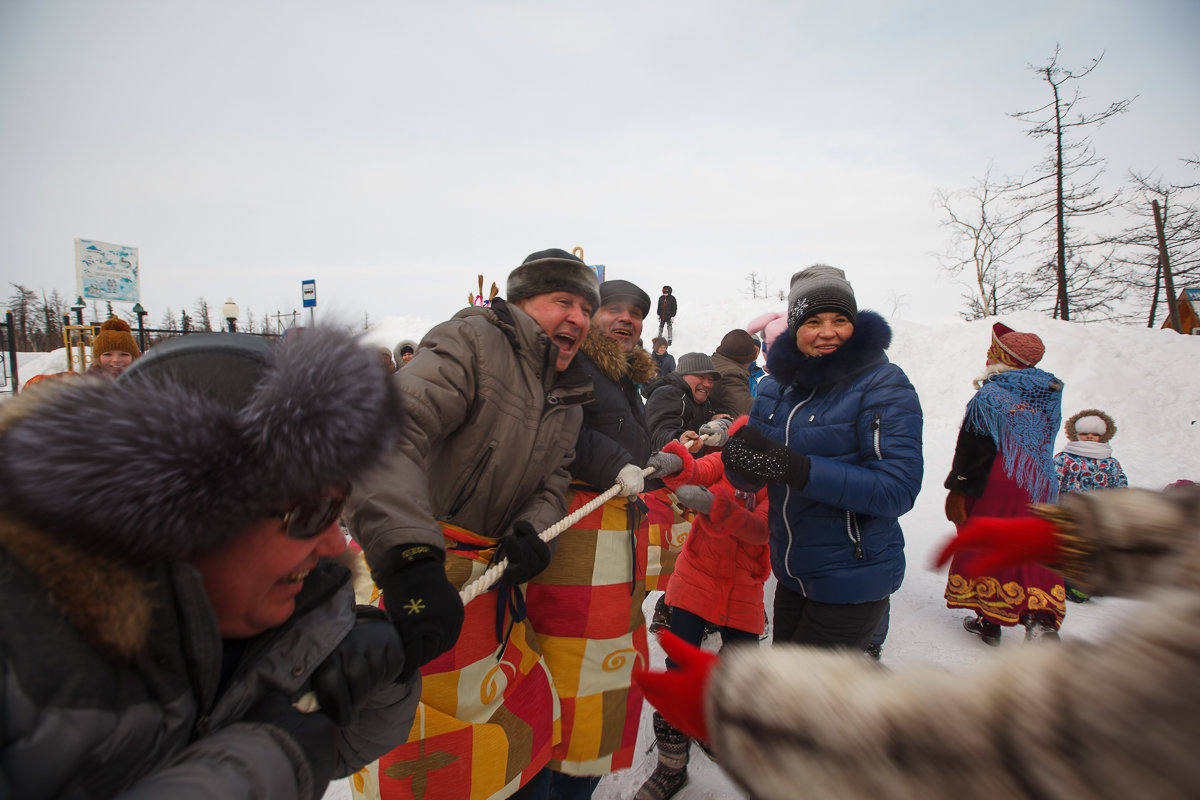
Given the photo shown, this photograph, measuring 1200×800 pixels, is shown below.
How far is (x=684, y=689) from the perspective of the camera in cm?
82

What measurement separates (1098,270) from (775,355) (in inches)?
854

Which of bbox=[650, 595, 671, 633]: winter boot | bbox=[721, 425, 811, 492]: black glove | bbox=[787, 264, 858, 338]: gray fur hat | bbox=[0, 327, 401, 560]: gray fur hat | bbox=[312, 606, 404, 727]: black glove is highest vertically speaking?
bbox=[787, 264, 858, 338]: gray fur hat

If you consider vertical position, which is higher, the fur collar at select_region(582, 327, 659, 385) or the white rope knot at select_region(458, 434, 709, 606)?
the fur collar at select_region(582, 327, 659, 385)

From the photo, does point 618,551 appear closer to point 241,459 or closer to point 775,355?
point 775,355

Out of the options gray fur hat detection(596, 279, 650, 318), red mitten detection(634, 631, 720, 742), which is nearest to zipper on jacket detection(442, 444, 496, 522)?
red mitten detection(634, 631, 720, 742)

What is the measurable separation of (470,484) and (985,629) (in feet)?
13.5

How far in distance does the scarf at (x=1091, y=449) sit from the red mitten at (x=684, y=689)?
5671 millimetres

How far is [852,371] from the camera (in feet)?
7.13

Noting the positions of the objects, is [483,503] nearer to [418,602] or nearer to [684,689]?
[418,602]

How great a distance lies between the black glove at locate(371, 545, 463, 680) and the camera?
1195 mm

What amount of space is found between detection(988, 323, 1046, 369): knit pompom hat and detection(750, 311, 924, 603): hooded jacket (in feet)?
7.59

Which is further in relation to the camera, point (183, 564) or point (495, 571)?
point (495, 571)

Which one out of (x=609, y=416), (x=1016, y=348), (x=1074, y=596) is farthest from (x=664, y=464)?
(x=1074, y=596)

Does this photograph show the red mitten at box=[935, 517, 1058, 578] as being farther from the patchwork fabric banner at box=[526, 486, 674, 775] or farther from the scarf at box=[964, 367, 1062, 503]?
the scarf at box=[964, 367, 1062, 503]
